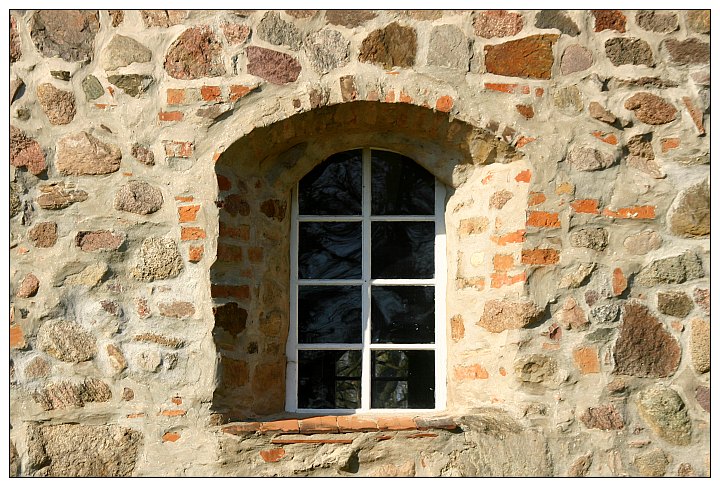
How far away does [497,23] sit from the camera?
11.4ft

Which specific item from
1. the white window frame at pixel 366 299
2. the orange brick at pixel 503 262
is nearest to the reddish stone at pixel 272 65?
the white window frame at pixel 366 299

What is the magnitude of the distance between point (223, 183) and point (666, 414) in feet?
6.95

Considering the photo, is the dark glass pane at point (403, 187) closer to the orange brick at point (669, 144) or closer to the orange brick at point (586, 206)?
the orange brick at point (586, 206)

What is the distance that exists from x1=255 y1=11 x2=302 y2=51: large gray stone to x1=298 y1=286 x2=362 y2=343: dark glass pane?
1.13m

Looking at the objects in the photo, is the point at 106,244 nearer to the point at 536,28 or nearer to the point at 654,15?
the point at 536,28

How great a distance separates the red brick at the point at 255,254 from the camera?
3539 mm

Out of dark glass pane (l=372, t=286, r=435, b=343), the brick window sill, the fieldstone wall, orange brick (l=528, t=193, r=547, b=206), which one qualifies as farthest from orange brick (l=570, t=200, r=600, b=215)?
the brick window sill

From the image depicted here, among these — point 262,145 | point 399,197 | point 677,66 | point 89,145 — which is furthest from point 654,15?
point 89,145

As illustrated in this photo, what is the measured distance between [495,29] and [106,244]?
1.92 meters

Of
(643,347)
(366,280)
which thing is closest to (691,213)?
(643,347)

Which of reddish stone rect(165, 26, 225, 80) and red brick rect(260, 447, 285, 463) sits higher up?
reddish stone rect(165, 26, 225, 80)

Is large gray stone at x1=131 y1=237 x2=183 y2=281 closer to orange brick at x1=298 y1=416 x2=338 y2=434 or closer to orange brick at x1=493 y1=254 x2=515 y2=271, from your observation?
orange brick at x1=298 y1=416 x2=338 y2=434

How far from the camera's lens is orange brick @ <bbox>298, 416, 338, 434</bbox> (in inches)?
132

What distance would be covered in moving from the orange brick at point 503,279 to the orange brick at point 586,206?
37cm
